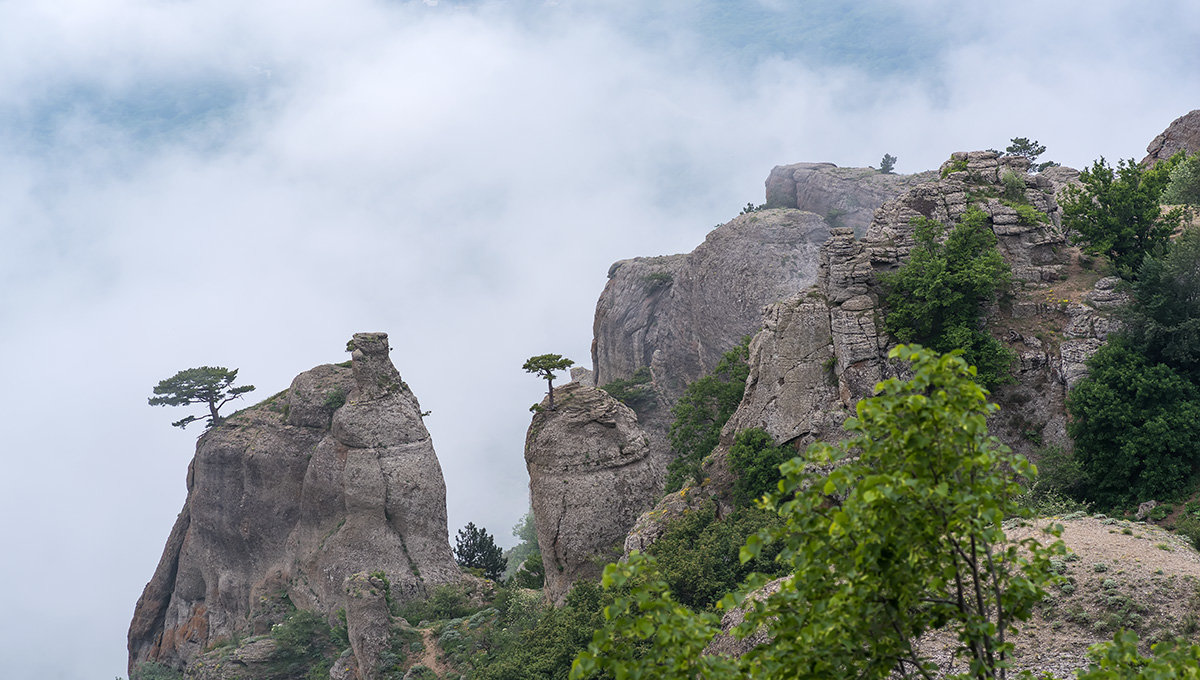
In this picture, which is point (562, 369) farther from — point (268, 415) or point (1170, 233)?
point (1170, 233)

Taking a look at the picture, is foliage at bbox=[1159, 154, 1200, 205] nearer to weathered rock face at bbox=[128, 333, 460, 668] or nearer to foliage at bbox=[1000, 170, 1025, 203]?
foliage at bbox=[1000, 170, 1025, 203]

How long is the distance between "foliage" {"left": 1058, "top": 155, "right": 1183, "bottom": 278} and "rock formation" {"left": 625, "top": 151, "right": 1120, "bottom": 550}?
4.14ft

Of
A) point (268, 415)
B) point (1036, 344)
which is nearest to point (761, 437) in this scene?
point (1036, 344)

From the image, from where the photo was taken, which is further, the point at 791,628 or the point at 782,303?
the point at 782,303

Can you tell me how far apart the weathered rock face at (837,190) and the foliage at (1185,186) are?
38.8 m

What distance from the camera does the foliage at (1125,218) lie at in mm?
32375

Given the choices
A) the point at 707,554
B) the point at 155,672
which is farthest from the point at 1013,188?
the point at 155,672

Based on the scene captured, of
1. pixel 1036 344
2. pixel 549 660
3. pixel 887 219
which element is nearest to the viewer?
pixel 549 660

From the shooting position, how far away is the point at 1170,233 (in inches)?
1270

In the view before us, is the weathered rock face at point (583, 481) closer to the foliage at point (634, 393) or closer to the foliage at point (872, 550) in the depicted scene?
the foliage at point (634, 393)

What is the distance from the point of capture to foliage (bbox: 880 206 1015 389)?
31.2 metres

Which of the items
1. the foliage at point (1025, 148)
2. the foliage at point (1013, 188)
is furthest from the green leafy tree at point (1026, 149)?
the foliage at point (1013, 188)

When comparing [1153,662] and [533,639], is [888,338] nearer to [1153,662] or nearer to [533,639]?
[533,639]

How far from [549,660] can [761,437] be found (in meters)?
13.3
